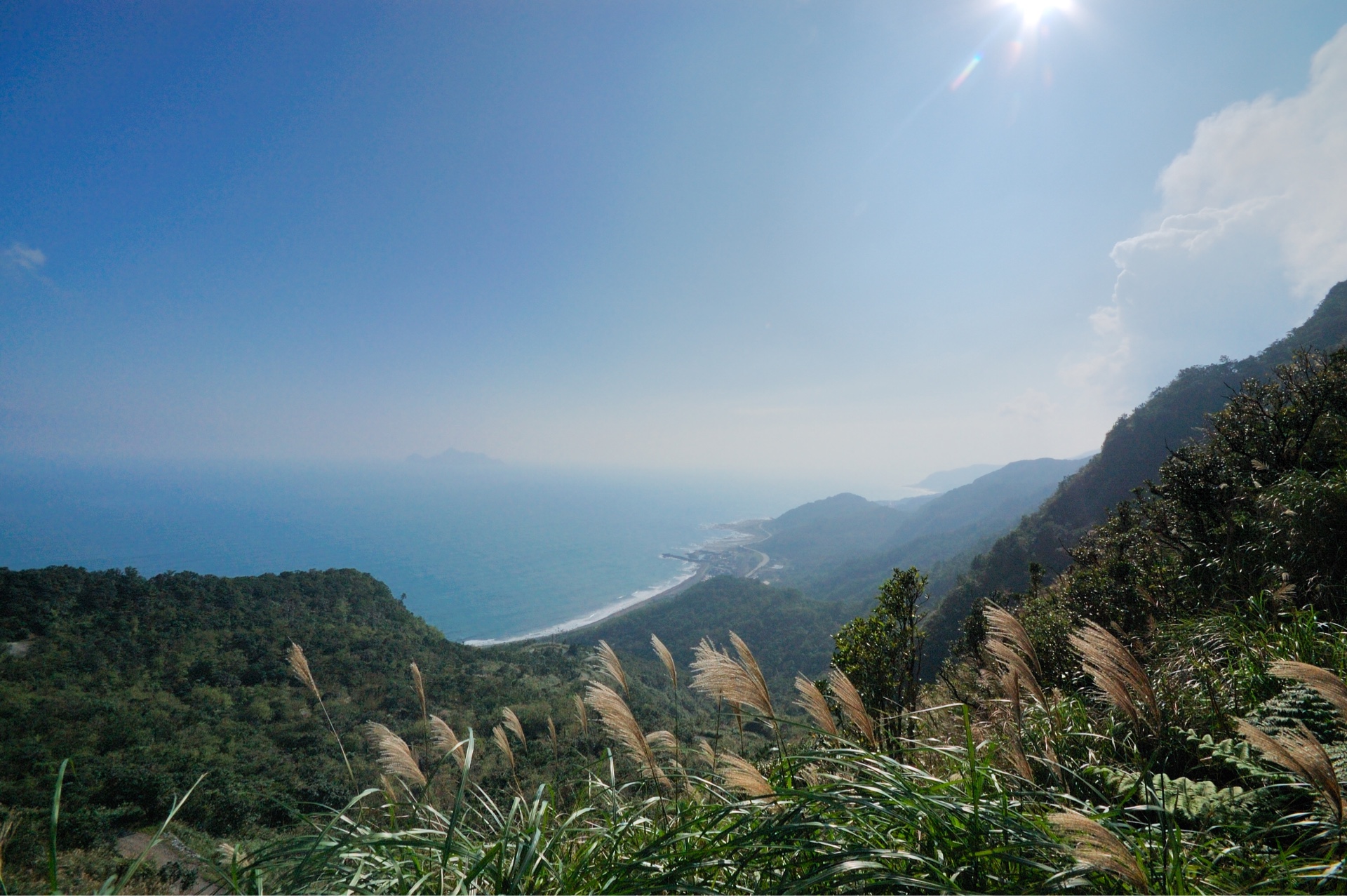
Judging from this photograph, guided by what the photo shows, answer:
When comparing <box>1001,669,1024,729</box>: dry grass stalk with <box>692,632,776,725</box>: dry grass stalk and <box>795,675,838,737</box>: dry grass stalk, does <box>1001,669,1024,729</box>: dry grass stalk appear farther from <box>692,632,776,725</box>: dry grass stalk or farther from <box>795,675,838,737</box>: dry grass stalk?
<box>692,632,776,725</box>: dry grass stalk

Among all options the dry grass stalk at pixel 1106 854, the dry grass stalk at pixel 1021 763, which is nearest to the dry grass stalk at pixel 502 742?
the dry grass stalk at pixel 1021 763

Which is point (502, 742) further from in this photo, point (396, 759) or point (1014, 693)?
point (1014, 693)

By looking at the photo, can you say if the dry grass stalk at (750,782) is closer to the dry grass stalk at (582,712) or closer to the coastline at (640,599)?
the dry grass stalk at (582,712)

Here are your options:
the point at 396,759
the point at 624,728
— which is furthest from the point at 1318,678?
the point at 396,759

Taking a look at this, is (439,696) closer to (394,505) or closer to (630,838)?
(630,838)

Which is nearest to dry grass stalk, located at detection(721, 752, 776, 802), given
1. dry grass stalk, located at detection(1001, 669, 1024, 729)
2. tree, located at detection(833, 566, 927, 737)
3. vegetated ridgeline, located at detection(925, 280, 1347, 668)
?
dry grass stalk, located at detection(1001, 669, 1024, 729)

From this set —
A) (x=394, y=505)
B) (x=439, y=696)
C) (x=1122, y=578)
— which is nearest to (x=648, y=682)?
(x=439, y=696)

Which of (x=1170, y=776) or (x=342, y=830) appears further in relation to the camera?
(x=1170, y=776)
